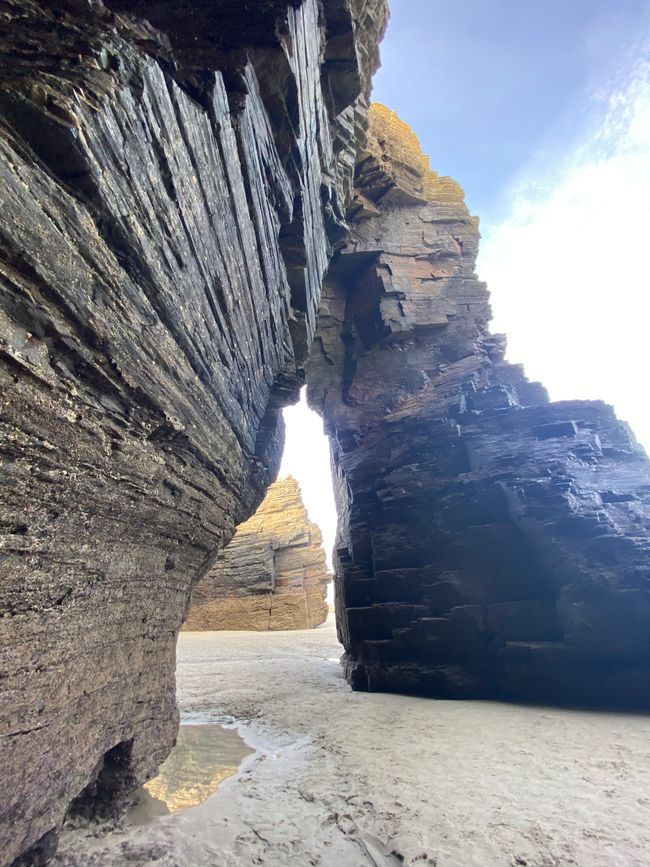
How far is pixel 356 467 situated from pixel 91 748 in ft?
33.7

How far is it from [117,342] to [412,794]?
597 cm

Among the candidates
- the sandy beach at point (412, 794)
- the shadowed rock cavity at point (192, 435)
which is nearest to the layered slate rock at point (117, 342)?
the shadowed rock cavity at point (192, 435)

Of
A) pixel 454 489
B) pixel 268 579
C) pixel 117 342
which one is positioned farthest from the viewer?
pixel 268 579

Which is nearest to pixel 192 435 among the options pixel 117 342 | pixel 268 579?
pixel 117 342

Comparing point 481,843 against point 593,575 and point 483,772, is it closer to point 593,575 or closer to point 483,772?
point 483,772

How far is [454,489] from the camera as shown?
11180 millimetres

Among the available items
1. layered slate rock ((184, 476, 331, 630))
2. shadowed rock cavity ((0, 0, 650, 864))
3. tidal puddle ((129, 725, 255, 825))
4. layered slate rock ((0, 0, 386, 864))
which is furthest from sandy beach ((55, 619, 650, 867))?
layered slate rock ((184, 476, 331, 630))

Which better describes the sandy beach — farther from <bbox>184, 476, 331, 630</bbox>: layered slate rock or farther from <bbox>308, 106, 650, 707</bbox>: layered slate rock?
<bbox>184, 476, 331, 630</bbox>: layered slate rock

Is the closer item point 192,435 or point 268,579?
point 192,435

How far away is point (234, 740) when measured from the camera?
281 inches

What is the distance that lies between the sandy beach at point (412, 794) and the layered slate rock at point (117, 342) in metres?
1.12

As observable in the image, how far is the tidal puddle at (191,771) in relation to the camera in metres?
4.68

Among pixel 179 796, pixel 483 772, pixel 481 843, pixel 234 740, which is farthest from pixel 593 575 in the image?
pixel 179 796

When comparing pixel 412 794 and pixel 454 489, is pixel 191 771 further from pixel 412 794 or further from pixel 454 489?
pixel 454 489
